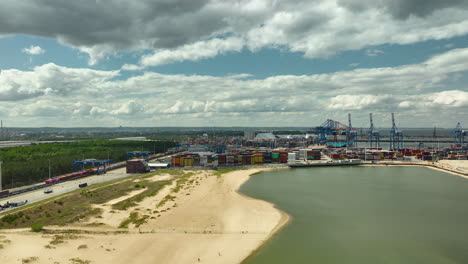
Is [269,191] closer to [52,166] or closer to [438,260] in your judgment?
[438,260]

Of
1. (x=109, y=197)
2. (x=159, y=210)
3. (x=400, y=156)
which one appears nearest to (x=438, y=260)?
(x=159, y=210)

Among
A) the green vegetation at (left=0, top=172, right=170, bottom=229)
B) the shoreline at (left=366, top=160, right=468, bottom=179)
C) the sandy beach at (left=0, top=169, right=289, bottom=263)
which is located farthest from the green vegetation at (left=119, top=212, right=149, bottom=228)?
the shoreline at (left=366, top=160, right=468, bottom=179)

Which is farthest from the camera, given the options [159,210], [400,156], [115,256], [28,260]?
[400,156]

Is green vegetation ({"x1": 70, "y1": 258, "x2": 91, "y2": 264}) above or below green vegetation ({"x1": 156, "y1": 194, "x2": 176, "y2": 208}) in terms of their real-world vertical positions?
above

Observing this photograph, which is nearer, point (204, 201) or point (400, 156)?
point (204, 201)

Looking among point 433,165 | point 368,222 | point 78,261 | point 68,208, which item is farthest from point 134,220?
point 433,165

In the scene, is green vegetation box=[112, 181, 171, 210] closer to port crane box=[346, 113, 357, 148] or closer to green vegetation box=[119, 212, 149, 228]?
green vegetation box=[119, 212, 149, 228]
